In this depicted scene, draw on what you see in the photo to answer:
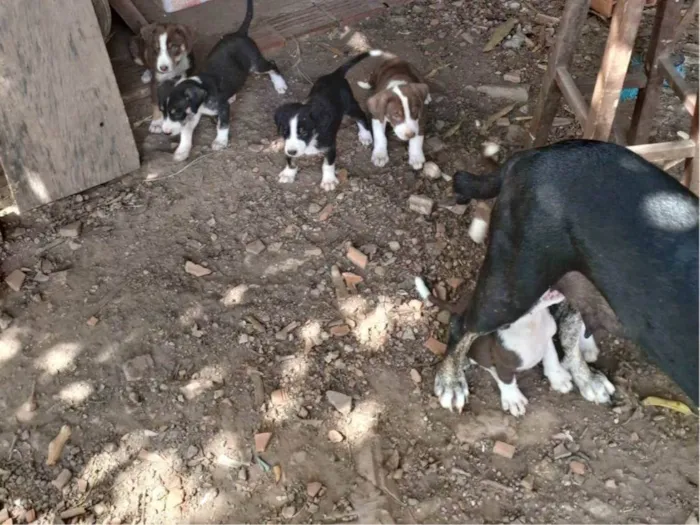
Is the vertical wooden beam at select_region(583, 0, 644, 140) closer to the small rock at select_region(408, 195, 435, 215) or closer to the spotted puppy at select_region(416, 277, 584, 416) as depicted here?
the spotted puppy at select_region(416, 277, 584, 416)

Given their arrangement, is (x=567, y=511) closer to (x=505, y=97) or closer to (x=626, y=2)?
(x=626, y=2)

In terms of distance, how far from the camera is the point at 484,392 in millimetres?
3646

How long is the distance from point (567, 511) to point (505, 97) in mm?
3134

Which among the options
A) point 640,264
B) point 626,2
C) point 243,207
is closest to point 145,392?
point 243,207

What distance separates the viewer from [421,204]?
4.48 metres

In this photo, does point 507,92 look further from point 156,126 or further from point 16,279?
point 16,279

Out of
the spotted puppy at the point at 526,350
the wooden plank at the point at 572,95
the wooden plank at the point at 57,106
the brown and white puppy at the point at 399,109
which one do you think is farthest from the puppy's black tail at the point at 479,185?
the wooden plank at the point at 57,106

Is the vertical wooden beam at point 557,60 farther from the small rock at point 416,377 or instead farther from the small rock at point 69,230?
the small rock at point 69,230

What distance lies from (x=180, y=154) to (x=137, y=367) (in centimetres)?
174

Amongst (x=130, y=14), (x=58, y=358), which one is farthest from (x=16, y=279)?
(x=130, y=14)

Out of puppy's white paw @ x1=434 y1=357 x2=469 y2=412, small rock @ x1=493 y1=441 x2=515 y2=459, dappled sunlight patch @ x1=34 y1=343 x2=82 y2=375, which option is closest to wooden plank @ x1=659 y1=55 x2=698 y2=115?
puppy's white paw @ x1=434 y1=357 x2=469 y2=412

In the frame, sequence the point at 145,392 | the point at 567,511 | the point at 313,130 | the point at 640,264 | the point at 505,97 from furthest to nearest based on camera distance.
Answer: the point at 505,97 → the point at 313,130 → the point at 145,392 → the point at 567,511 → the point at 640,264

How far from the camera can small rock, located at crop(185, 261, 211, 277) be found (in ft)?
13.8

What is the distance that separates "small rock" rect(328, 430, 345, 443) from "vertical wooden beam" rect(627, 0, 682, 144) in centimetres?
270
